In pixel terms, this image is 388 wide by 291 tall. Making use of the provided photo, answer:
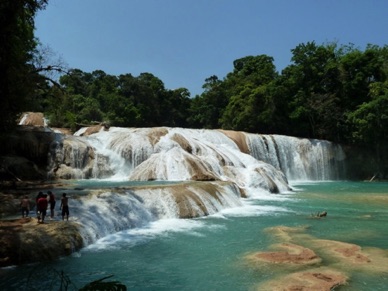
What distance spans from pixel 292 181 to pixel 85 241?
2649 cm

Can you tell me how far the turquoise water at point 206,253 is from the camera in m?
8.12

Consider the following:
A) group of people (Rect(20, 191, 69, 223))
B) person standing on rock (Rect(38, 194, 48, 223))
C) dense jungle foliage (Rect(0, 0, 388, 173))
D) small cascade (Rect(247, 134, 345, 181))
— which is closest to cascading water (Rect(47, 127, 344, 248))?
small cascade (Rect(247, 134, 345, 181))

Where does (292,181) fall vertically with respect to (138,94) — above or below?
below

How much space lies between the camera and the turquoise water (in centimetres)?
812

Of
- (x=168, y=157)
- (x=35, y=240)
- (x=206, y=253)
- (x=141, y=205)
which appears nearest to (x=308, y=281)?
(x=206, y=253)

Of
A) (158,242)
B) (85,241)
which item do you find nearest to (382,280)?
(158,242)

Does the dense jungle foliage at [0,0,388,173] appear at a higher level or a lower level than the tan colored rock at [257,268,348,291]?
higher

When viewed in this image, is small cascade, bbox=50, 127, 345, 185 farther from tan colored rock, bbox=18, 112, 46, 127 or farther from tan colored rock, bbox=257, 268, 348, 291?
tan colored rock, bbox=257, 268, 348, 291

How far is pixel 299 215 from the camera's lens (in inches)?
627

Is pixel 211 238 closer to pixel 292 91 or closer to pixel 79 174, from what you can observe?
pixel 79 174

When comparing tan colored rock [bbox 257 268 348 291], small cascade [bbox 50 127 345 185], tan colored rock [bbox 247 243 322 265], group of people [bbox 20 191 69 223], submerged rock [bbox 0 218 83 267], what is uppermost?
small cascade [bbox 50 127 345 185]

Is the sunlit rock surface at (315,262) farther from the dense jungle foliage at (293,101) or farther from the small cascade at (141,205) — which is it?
the dense jungle foliage at (293,101)

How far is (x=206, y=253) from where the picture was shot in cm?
1041

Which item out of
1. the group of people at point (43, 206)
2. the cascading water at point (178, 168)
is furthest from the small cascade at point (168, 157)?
the group of people at point (43, 206)
